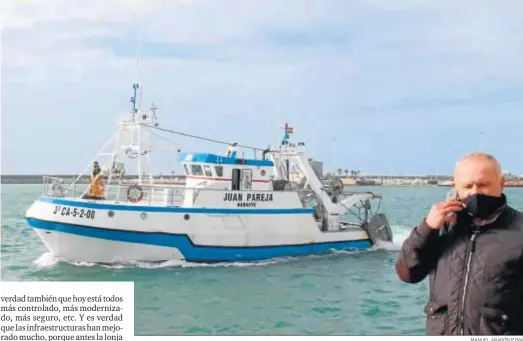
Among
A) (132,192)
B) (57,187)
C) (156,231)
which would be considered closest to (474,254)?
(156,231)

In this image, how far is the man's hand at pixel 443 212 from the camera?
195cm

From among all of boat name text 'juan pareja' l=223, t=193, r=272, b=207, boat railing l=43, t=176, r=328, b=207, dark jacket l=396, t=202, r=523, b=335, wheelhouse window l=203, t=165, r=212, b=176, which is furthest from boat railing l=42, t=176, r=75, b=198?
dark jacket l=396, t=202, r=523, b=335

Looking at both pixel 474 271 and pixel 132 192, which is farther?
pixel 132 192

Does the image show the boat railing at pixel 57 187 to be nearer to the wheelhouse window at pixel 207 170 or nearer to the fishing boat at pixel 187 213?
the fishing boat at pixel 187 213

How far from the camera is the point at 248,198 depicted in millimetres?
12297

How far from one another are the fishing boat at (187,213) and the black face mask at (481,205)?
9716mm

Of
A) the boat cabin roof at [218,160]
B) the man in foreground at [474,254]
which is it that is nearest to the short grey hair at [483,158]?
the man in foreground at [474,254]

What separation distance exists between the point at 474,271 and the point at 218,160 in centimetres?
1055

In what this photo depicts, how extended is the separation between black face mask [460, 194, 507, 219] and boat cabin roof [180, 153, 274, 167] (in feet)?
34.4

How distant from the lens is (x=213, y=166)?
485 inches

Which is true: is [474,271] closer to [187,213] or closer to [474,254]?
[474,254]

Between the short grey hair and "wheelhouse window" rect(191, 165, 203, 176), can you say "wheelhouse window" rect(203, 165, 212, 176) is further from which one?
the short grey hair

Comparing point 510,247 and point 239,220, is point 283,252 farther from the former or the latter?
point 510,247

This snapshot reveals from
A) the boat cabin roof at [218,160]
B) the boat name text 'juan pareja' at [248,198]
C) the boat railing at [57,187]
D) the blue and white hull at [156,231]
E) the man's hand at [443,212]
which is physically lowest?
the blue and white hull at [156,231]
